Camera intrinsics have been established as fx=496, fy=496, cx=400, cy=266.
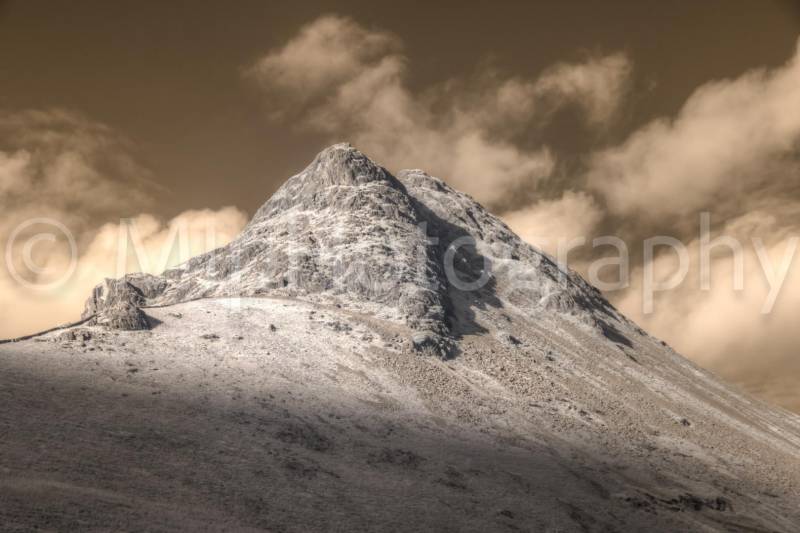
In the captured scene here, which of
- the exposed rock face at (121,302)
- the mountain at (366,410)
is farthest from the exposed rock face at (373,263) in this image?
the mountain at (366,410)

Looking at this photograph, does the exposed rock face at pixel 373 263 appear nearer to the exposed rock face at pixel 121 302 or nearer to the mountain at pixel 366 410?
the exposed rock face at pixel 121 302

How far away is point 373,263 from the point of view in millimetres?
105500

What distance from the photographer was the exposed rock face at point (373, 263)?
101250 mm

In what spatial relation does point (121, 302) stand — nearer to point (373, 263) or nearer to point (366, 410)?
point (366, 410)

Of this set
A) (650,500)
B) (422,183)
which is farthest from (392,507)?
(422,183)

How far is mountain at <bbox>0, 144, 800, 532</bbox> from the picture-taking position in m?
37.5

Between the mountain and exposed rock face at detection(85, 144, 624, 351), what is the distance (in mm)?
672

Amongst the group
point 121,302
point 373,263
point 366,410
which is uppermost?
point 373,263

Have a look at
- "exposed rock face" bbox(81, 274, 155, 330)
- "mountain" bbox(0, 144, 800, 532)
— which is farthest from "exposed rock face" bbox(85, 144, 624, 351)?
"mountain" bbox(0, 144, 800, 532)

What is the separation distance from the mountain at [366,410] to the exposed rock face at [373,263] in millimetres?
672

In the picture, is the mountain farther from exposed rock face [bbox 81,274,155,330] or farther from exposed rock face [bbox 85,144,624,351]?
exposed rock face [bbox 85,144,624,351]

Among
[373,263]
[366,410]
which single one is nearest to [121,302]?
[366,410]

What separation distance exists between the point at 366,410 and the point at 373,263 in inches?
1894

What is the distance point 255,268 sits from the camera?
364 feet
